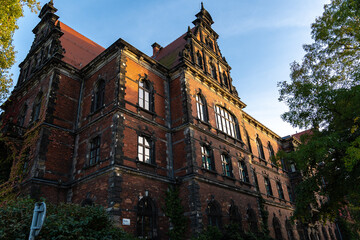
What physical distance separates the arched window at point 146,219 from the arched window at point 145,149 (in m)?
2.33

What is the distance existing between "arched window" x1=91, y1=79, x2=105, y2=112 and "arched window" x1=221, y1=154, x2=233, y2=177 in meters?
9.40

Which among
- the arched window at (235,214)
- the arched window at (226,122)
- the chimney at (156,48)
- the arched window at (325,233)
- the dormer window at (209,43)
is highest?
the chimney at (156,48)

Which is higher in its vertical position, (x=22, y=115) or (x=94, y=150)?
(x=22, y=115)

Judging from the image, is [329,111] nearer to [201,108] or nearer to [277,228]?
[201,108]

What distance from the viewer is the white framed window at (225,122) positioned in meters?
Answer: 20.9

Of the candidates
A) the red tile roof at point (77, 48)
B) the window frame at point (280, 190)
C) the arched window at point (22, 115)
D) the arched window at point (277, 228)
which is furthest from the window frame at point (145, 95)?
the window frame at point (280, 190)

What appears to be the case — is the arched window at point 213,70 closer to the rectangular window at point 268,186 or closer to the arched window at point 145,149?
the arched window at point 145,149

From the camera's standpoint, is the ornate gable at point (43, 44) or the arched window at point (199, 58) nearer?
the ornate gable at point (43, 44)

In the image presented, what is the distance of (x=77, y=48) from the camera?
22562mm

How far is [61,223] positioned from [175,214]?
8.40 meters

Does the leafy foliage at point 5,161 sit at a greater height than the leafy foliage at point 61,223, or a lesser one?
greater

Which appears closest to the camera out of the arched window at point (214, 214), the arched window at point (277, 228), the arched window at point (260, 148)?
the arched window at point (214, 214)

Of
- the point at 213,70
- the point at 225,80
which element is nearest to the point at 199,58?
the point at 213,70

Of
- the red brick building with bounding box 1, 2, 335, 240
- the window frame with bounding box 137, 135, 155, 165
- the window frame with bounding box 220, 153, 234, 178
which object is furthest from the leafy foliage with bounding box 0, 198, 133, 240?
the window frame with bounding box 220, 153, 234, 178
